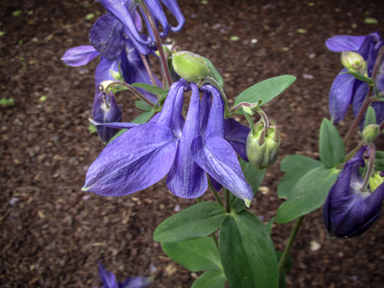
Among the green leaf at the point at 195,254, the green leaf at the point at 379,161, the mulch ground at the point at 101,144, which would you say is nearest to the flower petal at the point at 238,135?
the green leaf at the point at 379,161

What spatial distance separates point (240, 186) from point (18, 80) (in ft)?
7.98

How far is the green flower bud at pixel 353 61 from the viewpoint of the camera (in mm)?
766

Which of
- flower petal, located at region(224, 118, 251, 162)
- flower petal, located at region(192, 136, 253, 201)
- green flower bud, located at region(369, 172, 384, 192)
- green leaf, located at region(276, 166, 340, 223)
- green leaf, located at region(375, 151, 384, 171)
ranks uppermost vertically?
flower petal, located at region(192, 136, 253, 201)

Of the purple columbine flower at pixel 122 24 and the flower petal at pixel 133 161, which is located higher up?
the purple columbine flower at pixel 122 24

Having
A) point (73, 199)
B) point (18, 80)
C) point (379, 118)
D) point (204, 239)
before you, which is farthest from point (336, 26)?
point (18, 80)

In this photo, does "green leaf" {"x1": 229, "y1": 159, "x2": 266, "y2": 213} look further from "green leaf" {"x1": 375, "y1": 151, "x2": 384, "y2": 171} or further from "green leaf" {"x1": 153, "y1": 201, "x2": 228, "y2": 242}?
"green leaf" {"x1": 375, "y1": 151, "x2": 384, "y2": 171}

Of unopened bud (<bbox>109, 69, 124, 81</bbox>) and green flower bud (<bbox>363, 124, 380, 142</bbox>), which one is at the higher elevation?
unopened bud (<bbox>109, 69, 124, 81</bbox>)

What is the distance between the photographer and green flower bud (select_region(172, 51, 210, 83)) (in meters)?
0.47

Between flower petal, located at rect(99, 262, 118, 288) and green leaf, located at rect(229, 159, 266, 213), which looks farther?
flower petal, located at rect(99, 262, 118, 288)

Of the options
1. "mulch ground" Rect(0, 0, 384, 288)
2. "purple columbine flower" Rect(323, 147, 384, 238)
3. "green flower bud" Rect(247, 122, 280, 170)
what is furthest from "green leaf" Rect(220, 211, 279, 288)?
"mulch ground" Rect(0, 0, 384, 288)

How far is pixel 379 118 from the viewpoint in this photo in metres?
0.88

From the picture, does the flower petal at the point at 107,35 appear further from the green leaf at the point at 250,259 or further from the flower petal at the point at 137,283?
the flower petal at the point at 137,283

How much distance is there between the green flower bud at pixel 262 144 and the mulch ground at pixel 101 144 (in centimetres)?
111

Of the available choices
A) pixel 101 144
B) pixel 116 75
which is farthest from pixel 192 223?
pixel 101 144
